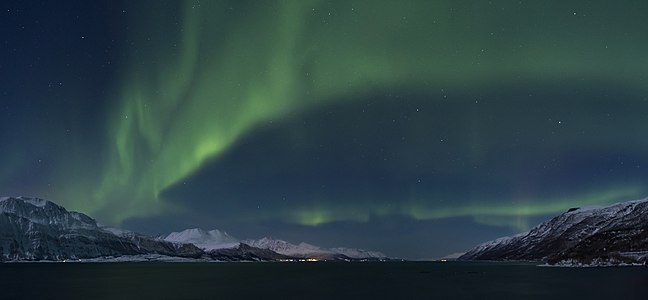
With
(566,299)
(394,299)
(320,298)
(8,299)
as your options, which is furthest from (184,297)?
(566,299)

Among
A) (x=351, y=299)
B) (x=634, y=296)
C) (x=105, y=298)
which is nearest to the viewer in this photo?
(x=634, y=296)

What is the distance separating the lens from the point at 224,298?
116 m

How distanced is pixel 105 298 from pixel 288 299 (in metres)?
45.0

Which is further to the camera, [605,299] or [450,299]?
[450,299]

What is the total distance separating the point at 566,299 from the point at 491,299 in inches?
630

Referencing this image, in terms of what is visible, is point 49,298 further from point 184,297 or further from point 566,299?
point 566,299

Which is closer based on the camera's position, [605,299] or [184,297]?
[605,299]

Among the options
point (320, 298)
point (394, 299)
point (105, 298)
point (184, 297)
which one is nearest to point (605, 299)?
point (394, 299)

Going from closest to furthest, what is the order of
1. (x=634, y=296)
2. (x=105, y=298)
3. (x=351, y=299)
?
(x=634, y=296) → (x=351, y=299) → (x=105, y=298)

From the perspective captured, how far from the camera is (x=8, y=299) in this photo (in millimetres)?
115500

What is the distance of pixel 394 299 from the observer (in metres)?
113

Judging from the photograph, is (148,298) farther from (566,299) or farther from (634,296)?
(634,296)

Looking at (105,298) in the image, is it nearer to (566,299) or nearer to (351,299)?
(351,299)

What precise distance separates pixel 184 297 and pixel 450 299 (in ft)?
210
